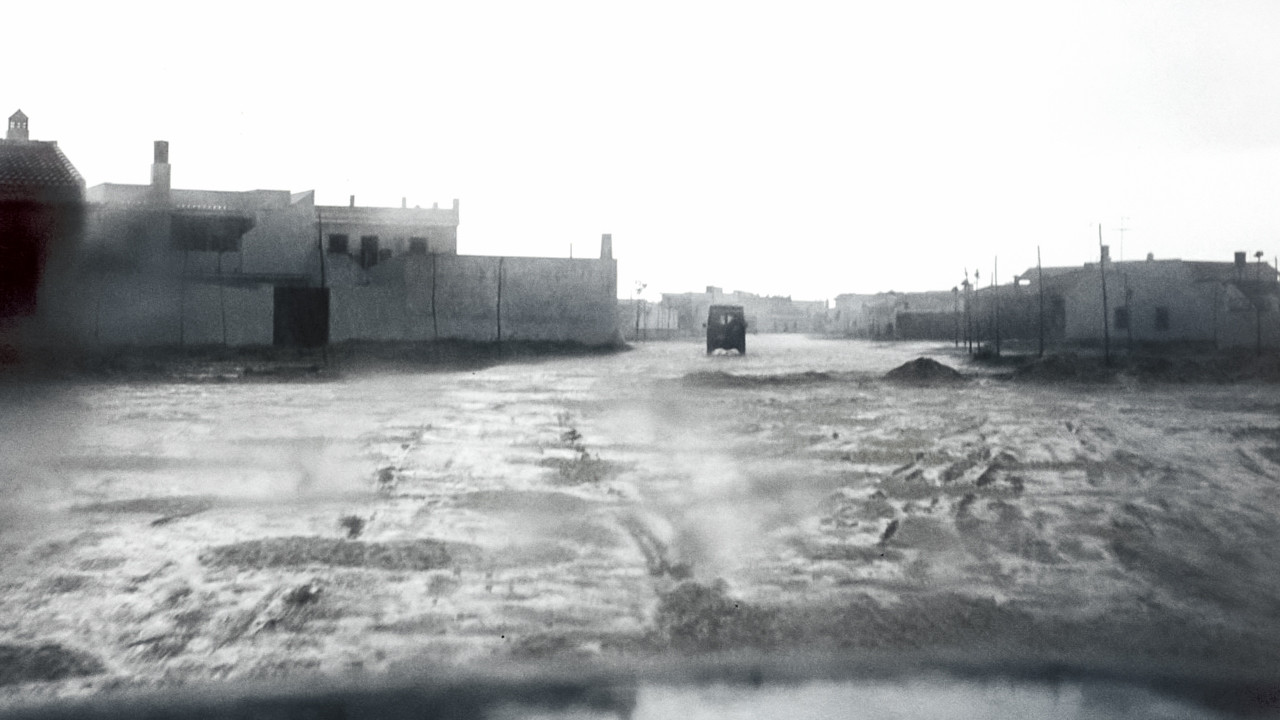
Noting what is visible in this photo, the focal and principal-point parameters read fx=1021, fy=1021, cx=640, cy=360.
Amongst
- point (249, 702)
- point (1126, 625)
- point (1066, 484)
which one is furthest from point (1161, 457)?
point (249, 702)

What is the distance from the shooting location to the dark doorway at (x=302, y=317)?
2912 cm

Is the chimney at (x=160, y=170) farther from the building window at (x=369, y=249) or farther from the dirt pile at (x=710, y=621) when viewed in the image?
the dirt pile at (x=710, y=621)

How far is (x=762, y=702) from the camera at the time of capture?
3752 mm

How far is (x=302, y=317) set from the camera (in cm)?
2967

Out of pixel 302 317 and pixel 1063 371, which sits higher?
pixel 302 317

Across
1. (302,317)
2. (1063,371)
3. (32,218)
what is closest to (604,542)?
(1063,371)

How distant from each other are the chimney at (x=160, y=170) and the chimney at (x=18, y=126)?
5188 mm

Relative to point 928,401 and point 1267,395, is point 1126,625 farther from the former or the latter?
point 1267,395

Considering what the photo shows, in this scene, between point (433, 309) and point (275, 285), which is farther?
point (433, 309)

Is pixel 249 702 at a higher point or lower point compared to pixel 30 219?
lower

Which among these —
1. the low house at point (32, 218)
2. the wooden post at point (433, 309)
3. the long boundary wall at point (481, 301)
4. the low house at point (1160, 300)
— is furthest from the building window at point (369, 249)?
the low house at point (1160, 300)

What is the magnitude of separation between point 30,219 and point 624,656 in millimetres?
28127

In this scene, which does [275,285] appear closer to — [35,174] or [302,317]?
[302,317]

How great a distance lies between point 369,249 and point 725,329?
1702cm
